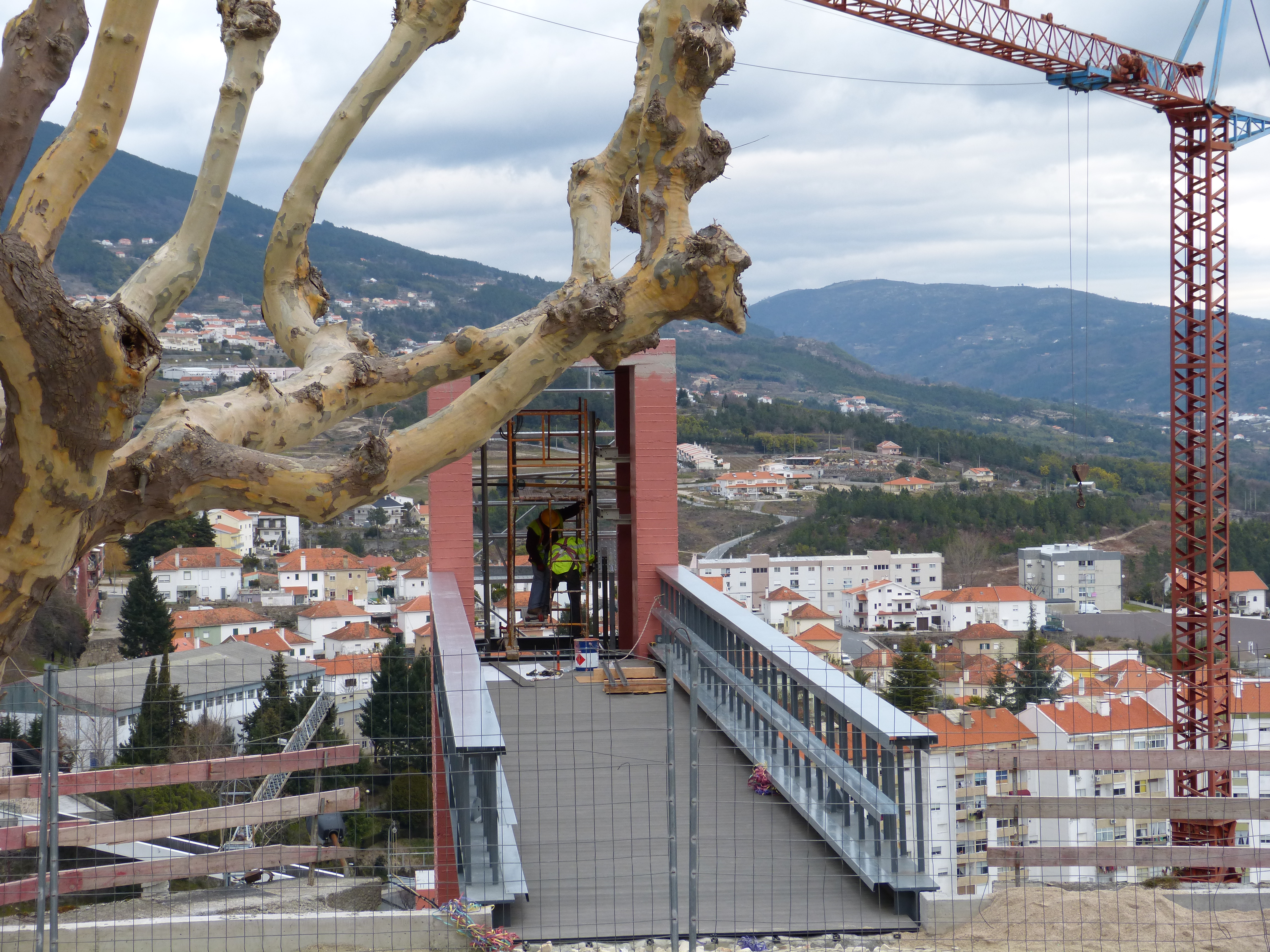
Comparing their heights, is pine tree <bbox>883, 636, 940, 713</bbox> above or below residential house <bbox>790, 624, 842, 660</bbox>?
above

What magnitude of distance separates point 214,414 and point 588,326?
144 cm

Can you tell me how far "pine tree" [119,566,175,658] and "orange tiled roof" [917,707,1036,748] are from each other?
46.9 m

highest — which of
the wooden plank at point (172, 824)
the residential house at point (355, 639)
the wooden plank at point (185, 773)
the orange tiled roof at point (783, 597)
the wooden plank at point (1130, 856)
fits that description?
the wooden plank at point (185, 773)

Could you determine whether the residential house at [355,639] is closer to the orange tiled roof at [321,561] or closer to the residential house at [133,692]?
the residential house at [133,692]

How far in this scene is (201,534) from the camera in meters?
86.1

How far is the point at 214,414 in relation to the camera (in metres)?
4.61

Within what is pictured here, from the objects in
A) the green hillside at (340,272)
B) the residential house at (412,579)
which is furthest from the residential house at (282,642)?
the green hillside at (340,272)

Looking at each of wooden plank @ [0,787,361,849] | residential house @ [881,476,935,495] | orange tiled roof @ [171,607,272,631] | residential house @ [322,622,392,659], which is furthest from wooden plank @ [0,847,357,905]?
residential house @ [881,476,935,495]

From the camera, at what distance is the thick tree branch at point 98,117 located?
12.5ft

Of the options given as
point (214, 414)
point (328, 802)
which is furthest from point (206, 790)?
point (214, 414)

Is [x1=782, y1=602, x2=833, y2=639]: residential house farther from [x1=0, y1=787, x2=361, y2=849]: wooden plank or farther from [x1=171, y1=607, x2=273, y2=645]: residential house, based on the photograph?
[x1=0, y1=787, x2=361, y2=849]: wooden plank

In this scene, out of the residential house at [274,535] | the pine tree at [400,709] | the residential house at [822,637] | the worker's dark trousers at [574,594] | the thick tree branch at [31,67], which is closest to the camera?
the thick tree branch at [31,67]

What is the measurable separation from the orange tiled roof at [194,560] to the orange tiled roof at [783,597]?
3782 centimetres

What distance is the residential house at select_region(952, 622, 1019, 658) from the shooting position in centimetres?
4494
